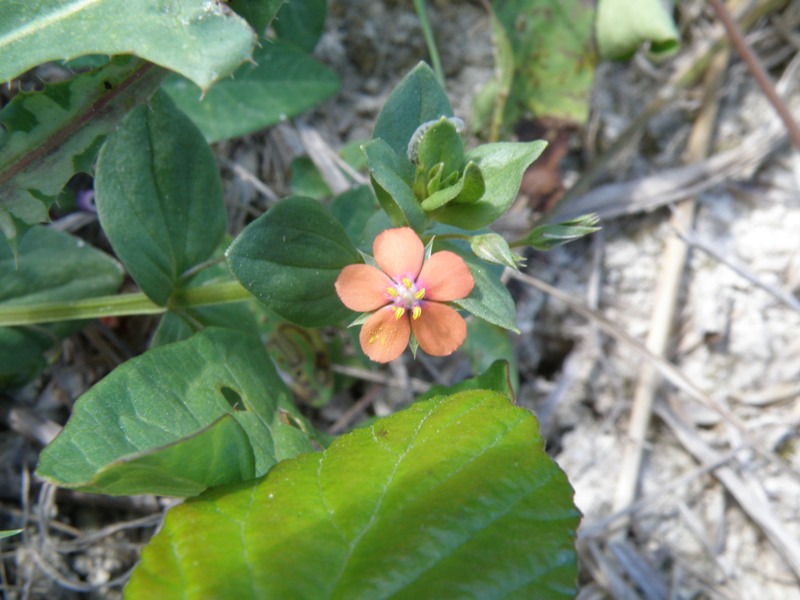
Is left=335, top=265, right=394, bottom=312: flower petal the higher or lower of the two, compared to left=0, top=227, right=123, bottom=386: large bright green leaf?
higher

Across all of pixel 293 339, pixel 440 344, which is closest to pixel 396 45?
pixel 293 339

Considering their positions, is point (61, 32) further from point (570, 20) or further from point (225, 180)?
point (570, 20)

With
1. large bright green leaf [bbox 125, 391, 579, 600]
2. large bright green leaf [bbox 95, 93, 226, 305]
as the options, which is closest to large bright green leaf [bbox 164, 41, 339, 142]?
large bright green leaf [bbox 95, 93, 226, 305]

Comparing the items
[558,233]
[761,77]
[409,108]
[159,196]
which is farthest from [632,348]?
[159,196]

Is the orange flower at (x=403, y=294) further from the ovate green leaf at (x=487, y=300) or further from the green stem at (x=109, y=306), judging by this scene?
the green stem at (x=109, y=306)

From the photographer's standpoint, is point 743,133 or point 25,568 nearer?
point 25,568

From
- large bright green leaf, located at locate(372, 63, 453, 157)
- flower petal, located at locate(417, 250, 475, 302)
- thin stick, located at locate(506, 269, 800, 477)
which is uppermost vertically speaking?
large bright green leaf, located at locate(372, 63, 453, 157)

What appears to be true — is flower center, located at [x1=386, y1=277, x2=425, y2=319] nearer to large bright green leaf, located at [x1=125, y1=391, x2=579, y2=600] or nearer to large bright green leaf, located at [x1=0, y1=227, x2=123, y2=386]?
large bright green leaf, located at [x1=125, y1=391, x2=579, y2=600]
